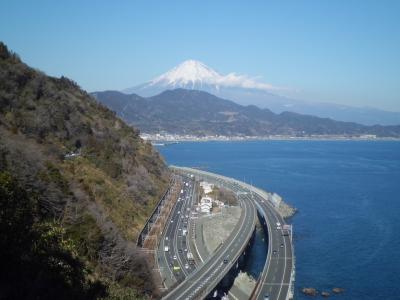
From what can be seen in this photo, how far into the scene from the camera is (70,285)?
10.5 meters

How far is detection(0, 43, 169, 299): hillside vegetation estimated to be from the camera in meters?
9.66

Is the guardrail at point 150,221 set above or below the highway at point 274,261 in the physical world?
above

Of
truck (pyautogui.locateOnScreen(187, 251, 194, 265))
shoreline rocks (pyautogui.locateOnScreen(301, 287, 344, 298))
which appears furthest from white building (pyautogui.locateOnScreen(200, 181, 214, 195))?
shoreline rocks (pyautogui.locateOnScreen(301, 287, 344, 298))

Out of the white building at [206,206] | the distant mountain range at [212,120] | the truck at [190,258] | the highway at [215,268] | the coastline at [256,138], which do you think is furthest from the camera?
the distant mountain range at [212,120]

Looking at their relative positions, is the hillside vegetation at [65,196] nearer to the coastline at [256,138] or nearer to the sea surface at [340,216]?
the sea surface at [340,216]

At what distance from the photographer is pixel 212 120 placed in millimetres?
160250

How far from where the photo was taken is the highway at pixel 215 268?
53.9 feet

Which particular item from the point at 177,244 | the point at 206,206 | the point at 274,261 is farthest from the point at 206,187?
the point at 274,261

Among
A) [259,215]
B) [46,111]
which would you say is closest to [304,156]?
[259,215]

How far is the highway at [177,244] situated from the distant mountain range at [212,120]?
103876 mm

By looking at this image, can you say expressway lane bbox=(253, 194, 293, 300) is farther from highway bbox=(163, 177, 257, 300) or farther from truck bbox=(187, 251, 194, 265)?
truck bbox=(187, 251, 194, 265)

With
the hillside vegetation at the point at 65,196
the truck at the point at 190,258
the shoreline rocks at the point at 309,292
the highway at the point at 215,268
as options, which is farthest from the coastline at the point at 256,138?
the shoreline rocks at the point at 309,292

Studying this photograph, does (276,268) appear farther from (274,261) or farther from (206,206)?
(206,206)

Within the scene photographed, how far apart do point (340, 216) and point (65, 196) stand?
24.7 meters
